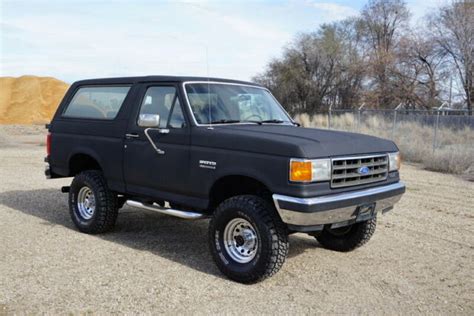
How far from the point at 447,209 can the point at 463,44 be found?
2816 centimetres

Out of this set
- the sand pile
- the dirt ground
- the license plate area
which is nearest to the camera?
the dirt ground

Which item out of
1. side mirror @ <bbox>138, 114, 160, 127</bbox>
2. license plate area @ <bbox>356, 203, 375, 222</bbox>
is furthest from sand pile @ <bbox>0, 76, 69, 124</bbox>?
license plate area @ <bbox>356, 203, 375, 222</bbox>

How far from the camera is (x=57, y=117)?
24.3 feet

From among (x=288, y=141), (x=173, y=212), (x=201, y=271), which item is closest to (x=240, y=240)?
(x=201, y=271)

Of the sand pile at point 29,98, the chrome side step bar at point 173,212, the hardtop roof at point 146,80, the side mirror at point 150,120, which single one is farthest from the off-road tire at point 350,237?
the sand pile at point 29,98

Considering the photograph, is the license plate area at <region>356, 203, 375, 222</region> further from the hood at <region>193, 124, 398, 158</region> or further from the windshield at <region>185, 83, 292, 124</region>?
the windshield at <region>185, 83, 292, 124</region>

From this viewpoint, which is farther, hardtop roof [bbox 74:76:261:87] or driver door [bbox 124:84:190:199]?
hardtop roof [bbox 74:76:261:87]

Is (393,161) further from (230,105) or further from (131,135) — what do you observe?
(131,135)

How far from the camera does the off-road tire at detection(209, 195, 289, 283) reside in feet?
15.7

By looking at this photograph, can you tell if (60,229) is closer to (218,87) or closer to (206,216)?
(206,216)

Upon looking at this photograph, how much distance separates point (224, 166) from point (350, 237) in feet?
6.48

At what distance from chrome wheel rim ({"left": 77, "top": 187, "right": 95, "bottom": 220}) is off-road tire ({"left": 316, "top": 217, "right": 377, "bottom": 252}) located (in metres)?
3.04

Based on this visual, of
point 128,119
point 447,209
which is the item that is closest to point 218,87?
point 128,119

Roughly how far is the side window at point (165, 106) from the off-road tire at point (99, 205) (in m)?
1.16
